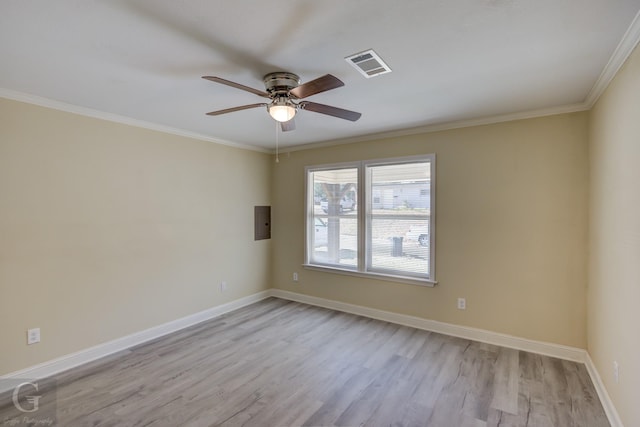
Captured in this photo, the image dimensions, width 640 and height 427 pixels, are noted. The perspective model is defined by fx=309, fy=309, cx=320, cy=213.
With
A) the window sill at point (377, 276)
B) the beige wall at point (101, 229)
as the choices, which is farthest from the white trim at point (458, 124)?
the window sill at point (377, 276)

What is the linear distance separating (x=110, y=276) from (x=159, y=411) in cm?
159

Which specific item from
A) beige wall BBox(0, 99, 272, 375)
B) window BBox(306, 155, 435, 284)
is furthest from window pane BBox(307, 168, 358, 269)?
beige wall BBox(0, 99, 272, 375)

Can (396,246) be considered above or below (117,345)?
above

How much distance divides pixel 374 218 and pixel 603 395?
2702 mm

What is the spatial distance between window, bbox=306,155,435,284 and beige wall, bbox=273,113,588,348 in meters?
0.17

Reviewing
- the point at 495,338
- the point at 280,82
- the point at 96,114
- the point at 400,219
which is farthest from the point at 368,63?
the point at 495,338

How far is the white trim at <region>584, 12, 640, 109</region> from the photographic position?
5.51 ft

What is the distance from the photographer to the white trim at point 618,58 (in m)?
1.68

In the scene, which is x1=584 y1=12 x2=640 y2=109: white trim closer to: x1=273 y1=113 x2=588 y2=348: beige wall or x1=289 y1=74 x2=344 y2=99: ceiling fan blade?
x1=273 y1=113 x2=588 y2=348: beige wall

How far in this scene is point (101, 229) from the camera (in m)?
3.15

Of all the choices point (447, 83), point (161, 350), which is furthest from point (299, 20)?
point (161, 350)

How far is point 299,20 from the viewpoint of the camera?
5.32 feet

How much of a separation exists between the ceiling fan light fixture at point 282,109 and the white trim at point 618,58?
6.41ft

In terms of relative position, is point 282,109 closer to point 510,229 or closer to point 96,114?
point 96,114
